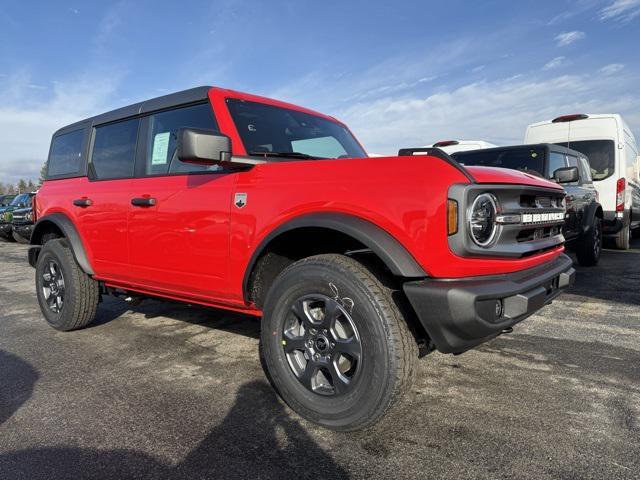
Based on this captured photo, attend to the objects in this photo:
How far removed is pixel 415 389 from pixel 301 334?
0.87 meters

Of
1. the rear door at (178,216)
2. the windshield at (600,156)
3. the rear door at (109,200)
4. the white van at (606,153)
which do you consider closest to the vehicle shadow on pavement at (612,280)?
the white van at (606,153)

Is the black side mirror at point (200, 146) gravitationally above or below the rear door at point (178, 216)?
above

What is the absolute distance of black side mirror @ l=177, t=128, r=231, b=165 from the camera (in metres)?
2.49

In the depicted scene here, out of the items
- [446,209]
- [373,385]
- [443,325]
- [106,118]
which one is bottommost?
[373,385]

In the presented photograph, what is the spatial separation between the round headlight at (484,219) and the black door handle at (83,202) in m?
3.23

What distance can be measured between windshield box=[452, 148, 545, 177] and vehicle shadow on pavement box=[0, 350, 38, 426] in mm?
5411

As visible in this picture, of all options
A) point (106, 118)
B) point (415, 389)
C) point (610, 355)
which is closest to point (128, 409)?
point (415, 389)

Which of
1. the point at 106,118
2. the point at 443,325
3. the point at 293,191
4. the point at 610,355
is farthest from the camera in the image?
the point at 106,118

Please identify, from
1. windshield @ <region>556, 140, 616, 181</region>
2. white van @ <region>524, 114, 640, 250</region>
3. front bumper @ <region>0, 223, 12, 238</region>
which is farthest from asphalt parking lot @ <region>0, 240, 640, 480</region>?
front bumper @ <region>0, 223, 12, 238</region>

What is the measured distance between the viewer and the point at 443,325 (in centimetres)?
204

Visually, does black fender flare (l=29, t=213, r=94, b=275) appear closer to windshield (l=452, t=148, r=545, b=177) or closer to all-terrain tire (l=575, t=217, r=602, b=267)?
windshield (l=452, t=148, r=545, b=177)

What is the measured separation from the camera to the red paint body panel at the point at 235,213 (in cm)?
212

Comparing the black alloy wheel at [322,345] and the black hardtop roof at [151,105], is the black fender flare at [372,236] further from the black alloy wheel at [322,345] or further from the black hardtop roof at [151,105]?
the black hardtop roof at [151,105]

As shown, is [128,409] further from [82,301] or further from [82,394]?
[82,301]
